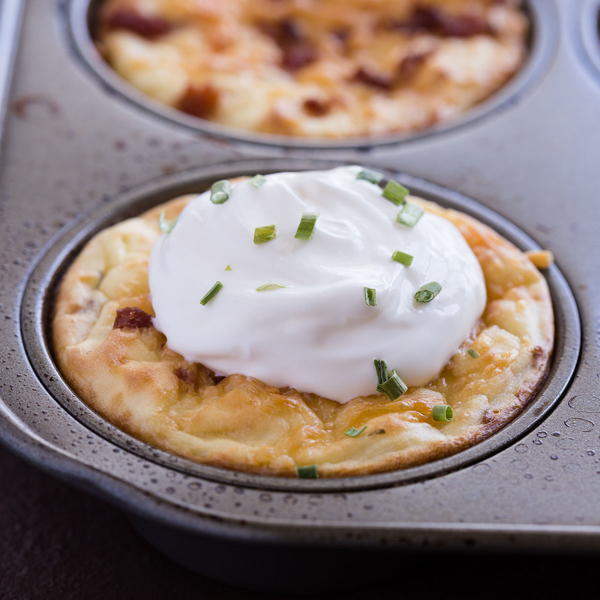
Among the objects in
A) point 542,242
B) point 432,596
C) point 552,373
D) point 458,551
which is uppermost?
point 542,242

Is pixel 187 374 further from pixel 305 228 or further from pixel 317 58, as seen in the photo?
pixel 317 58

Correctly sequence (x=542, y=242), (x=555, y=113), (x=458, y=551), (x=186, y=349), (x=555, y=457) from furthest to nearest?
(x=555, y=113) → (x=542, y=242) → (x=186, y=349) → (x=555, y=457) → (x=458, y=551)

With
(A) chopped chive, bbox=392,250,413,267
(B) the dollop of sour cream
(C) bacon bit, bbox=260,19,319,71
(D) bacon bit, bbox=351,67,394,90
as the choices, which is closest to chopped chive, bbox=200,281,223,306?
(B) the dollop of sour cream

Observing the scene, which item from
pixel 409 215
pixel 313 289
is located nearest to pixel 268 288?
pixel 313 289

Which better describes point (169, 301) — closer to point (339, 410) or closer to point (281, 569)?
point (339, 410)

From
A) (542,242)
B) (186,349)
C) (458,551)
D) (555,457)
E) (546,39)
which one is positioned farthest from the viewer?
(546,39)

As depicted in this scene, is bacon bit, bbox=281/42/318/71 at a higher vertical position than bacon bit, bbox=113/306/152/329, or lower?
higher

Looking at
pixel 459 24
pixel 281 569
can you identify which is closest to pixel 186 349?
pixel 281 569

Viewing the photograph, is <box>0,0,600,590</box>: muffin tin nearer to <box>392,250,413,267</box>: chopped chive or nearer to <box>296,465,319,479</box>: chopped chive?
<box>296,465,319,479</box>: chopped chive
